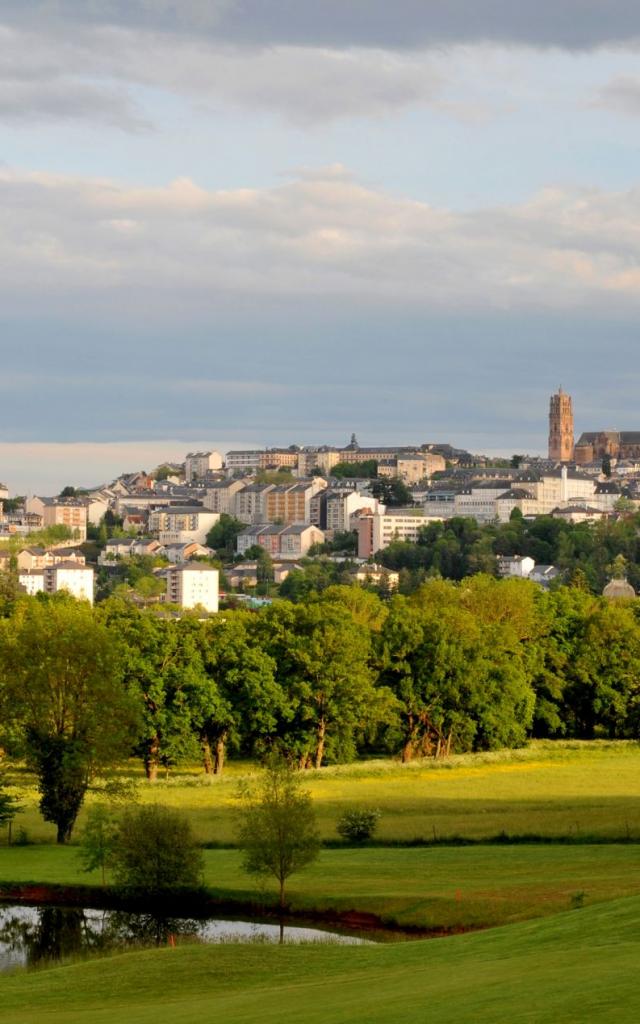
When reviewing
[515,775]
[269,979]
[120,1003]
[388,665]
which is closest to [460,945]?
[269,979]

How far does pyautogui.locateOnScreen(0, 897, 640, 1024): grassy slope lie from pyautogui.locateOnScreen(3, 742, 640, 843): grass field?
17.7 m

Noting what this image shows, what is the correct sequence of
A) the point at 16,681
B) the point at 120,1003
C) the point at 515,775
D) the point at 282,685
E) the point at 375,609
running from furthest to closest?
the point at 375,609 → the point at 282,685 → the point at 515,775 → the point at 16,681 → the point at 120,1003

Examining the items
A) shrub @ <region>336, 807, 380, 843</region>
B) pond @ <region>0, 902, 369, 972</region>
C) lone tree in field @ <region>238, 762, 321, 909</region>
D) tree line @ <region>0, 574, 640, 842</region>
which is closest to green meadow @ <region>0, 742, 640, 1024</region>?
shrub @ <region>336, 807, 380, 843</region>

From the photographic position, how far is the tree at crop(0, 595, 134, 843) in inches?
2126

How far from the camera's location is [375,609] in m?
101

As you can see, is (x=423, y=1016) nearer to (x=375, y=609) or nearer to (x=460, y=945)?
(x=460, y=945)

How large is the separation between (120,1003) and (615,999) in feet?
37.1

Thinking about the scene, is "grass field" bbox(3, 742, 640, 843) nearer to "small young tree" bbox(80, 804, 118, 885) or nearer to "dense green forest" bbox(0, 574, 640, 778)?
"dense green forest" bbox(0, 574, 640, 778)

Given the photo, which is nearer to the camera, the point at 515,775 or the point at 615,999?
the point at 615,999

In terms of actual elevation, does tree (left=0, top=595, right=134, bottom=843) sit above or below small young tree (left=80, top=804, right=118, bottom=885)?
above

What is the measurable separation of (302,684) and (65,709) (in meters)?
19.1

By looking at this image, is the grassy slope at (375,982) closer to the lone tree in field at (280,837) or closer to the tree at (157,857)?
the lone tree in field at (280,837)

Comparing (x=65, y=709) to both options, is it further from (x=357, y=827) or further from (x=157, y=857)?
(x=157, y=857)

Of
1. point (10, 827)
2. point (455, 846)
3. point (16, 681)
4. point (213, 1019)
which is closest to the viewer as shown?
point (213, 1019)
